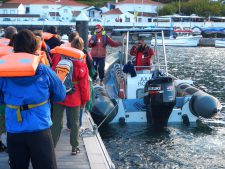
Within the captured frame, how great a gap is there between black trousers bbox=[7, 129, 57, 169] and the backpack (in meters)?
1.92

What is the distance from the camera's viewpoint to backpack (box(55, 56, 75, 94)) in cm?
596

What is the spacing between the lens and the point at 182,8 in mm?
88312

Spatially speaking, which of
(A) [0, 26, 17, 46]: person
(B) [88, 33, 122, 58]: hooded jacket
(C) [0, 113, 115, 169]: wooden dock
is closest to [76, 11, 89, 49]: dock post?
(B) [88, 33, 122, 58]: hooded jacket

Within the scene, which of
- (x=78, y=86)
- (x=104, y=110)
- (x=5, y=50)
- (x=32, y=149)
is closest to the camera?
(x=32, y=149)

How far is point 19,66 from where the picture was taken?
3924mm

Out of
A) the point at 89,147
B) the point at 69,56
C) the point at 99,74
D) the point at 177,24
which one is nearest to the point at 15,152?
the point at 69,56

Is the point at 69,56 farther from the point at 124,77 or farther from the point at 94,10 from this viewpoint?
the point at 94,10

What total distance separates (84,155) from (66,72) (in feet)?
4.67

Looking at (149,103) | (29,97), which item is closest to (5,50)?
(29,97)

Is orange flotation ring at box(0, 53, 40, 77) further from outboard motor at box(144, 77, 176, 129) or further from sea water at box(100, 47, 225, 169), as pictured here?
outboard motor at box(144, 77, 176, 129)

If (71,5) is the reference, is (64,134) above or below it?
below

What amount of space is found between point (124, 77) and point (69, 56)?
5.85m

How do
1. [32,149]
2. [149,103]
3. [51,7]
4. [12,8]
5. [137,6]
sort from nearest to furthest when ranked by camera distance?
1. [32,149]
2. [149,103]
3. [12,8]
4. [51,7]
5. [137,6]

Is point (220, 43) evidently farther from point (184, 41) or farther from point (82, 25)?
point (82, 25)
